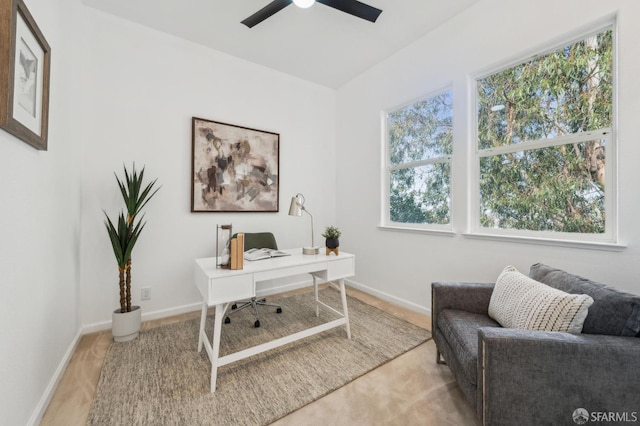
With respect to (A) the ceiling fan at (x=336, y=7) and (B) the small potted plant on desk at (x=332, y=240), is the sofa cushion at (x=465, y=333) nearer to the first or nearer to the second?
(B) the small potted plant on desk at (x=332, y=240)

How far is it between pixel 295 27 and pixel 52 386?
3446 mm

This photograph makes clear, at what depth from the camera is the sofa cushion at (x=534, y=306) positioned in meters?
1.17

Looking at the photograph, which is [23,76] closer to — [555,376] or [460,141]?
[555,376]

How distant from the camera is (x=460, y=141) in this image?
248 cm

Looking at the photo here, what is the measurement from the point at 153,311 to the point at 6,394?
5.24 ft

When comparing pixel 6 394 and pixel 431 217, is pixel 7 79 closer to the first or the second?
pixel 6 394

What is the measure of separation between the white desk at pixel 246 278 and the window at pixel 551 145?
146cm

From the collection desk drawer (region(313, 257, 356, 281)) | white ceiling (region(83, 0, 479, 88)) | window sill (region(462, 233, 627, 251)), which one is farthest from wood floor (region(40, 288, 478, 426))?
white ceiling (region(83, 0, 479, 88))

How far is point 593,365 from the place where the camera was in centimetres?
103

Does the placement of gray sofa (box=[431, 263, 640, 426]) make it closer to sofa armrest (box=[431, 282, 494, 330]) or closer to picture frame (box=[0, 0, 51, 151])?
sofa armrest (box=[431, 282, 494, 330])

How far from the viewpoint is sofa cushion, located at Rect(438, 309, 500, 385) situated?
1261 mm

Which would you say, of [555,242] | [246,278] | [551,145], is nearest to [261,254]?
[246,278]

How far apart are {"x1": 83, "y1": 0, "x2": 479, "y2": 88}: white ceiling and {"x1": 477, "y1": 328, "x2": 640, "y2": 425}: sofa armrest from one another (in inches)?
107

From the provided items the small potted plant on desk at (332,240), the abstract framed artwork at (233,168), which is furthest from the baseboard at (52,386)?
the small potted plant on desk at (332,240)
